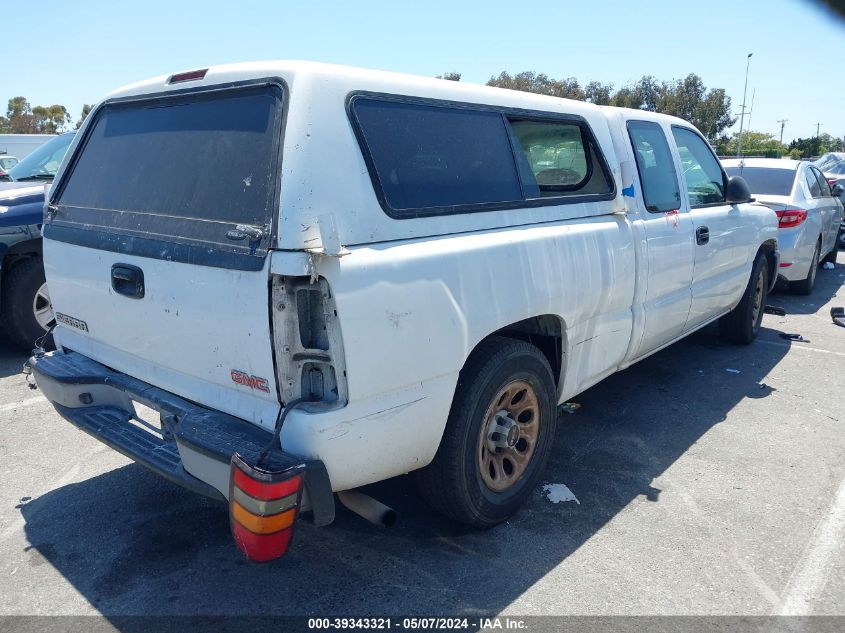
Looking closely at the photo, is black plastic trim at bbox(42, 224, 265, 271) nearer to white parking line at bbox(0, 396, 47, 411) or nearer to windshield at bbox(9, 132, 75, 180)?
white parking line at bbox(0, 396, 47, 411)

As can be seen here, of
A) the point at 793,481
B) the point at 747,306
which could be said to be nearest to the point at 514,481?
the point at 793,481

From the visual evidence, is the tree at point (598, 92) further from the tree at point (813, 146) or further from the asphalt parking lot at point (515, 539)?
the asphalt parking lot at point (515, 539)

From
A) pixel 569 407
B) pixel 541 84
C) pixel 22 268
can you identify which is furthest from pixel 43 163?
pixel 541 84

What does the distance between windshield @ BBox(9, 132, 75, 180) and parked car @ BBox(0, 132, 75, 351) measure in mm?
1020

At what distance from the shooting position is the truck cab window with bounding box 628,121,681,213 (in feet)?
14.0

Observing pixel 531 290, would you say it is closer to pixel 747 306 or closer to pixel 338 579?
pixel 338 579

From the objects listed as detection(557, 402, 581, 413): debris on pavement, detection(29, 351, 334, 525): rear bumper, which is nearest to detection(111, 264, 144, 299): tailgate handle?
detection(29, 351, 334, 525): rear bumper

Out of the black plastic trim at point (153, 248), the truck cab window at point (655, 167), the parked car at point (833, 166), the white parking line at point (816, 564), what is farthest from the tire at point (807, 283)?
the black plastic trim at point (153, 248)

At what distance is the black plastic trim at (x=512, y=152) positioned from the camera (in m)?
2.58

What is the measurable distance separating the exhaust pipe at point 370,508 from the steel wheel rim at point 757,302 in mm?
4913

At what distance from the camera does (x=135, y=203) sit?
3039 mm

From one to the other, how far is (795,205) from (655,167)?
4549 mm

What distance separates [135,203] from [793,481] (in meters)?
3.83

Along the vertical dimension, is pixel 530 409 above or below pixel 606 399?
above
